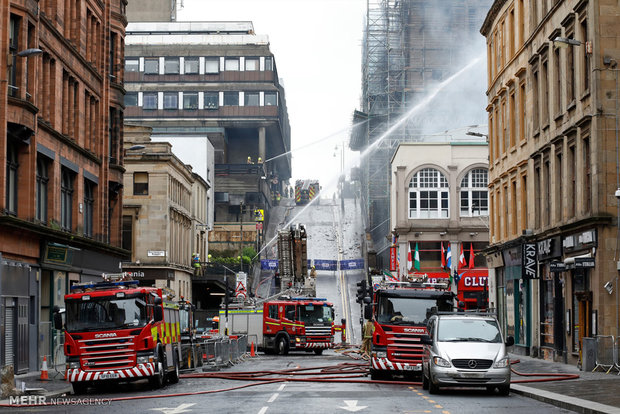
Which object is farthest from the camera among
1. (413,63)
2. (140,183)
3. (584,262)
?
(413,63)

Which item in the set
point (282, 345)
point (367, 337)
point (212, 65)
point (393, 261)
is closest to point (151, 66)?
point (212, 65)

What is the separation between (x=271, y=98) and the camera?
12038 cm

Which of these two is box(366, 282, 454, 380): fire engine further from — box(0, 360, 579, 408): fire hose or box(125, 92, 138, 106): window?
box(125, 92, 138, 106): window

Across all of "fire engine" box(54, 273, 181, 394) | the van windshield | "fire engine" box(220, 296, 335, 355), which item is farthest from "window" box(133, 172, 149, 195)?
the van windshield

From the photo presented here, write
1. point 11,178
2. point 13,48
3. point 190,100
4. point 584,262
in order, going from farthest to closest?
point 190,100 < point 11,178 < point 13,48 < point 584,262

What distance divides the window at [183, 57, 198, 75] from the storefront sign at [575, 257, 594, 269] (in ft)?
306

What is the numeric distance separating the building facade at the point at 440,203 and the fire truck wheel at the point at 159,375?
56.7m

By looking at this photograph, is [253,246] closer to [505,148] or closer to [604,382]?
[505,148]

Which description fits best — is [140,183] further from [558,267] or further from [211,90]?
[211,90]

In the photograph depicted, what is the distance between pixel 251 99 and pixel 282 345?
241ft

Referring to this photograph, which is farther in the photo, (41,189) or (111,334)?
(41,189)

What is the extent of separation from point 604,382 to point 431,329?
4.79m

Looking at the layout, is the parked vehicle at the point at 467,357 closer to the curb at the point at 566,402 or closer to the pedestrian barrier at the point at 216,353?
the curb at the point at 566,402

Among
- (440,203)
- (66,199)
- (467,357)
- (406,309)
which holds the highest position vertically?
(440,203)
